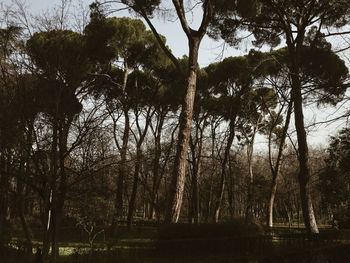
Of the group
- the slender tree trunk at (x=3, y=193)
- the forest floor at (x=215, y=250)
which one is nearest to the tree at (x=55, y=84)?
the slender tree trunk at (x=3, y=193)

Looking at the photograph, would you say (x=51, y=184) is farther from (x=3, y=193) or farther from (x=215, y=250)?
(x=215, y=250)

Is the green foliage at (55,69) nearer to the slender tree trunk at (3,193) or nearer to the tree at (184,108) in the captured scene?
the slender tree trunk at (3,193)

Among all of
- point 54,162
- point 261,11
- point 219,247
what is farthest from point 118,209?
point 261,11

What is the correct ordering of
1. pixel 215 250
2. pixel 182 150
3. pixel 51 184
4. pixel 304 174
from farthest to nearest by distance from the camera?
pixel 304 174 < pixel 182 150 < pixel 215 250 < pixel 51 184

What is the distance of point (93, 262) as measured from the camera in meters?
4.38

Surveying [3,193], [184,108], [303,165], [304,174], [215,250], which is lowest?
[215,250]

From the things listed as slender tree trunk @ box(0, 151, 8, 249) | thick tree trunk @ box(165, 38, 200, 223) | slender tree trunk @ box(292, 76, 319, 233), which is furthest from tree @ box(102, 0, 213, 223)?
slender tree trunk @ box(0, 151, 8, 249)

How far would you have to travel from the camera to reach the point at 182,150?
A: 6.30m

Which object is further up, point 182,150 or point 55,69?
point 55,69

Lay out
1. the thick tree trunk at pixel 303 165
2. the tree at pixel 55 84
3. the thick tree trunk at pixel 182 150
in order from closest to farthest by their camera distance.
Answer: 1. the tree at pixel 55 84
2. the thick tree trunk at pixel 182 150
3. the thick tree trunk at pixel 303 165

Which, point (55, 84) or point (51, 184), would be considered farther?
point (55, 84)

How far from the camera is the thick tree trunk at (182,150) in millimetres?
5965

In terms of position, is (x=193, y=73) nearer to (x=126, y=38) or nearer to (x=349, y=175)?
(x=126, y=38)

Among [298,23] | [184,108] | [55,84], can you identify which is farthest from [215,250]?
[298,23]
